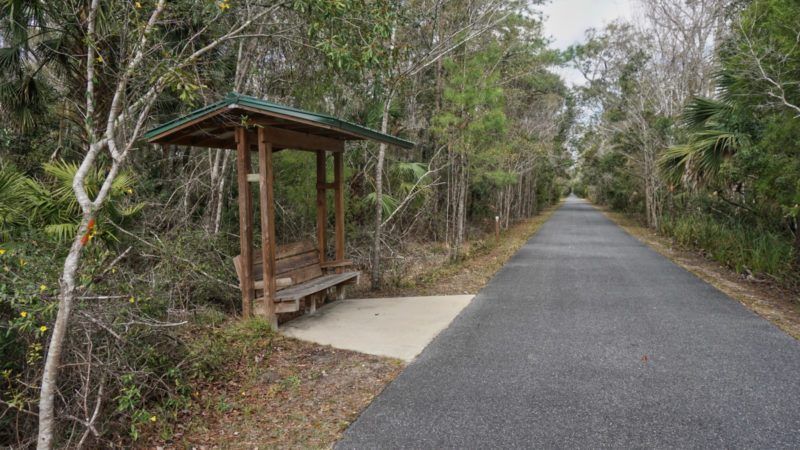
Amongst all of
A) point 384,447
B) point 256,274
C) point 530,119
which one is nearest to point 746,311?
point 384,447

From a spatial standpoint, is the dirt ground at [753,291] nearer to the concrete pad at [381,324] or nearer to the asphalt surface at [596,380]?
the asphalt surface at [596,380]

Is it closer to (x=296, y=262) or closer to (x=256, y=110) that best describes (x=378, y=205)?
(x=296, y=262)

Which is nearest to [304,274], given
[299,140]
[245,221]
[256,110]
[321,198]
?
[321,198]

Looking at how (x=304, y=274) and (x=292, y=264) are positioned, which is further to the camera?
(x=304, y=274)

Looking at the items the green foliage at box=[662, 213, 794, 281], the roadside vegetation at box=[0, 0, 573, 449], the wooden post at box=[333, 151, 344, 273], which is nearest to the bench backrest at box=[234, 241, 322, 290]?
the wooden post at box=[333, 151, 344, 273]

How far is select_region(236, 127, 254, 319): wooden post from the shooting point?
5.49m

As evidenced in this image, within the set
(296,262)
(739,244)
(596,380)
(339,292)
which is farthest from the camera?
(739,244)

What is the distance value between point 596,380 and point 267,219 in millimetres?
3790

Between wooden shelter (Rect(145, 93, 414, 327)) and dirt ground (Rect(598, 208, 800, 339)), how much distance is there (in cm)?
532

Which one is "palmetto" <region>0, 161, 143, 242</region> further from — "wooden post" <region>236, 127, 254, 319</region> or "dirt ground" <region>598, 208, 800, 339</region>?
"dirt ground" <region>598, 208, 800, 339</region>

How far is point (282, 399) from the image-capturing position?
3820 millimetres

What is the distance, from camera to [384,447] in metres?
3.04

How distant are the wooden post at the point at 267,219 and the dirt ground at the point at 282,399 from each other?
0.44 m

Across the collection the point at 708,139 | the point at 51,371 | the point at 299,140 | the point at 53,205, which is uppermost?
the point at 708,139
